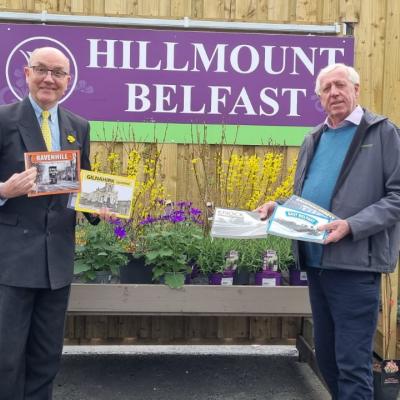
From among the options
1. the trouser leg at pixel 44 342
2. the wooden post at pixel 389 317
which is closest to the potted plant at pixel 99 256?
the trouser leg at pixel 44 342

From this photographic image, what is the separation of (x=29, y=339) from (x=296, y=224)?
148cm

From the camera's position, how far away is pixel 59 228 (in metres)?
2.99

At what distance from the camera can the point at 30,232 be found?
9.54 ft

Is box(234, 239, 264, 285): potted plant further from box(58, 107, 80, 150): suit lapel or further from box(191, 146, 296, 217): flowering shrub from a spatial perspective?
box(58, 107, 80, 150): suit lapel

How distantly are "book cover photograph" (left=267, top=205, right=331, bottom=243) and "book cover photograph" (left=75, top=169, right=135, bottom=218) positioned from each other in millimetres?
787

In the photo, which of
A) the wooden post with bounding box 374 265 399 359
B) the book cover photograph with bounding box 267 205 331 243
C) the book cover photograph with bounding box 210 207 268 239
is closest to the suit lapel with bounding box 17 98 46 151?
the book cover photograph with bounding box 210 207 268 239

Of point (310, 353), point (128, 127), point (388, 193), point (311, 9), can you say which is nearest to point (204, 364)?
point (310, 353)

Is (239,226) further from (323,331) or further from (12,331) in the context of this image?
(12,331)

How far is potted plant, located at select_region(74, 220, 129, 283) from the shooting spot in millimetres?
3875

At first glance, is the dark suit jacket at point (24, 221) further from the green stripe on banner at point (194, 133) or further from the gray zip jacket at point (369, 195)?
the green stripe on banner at point (194, 133)

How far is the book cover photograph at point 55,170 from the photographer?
2.83 metres

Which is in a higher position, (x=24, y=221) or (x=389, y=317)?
(x=24, y=221)

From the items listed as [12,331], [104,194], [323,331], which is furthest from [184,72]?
[12,331]

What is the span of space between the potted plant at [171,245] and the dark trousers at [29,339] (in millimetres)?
831
